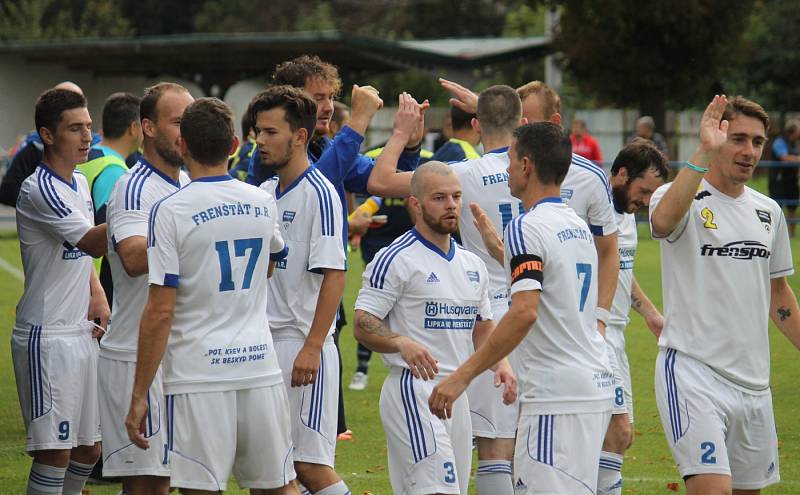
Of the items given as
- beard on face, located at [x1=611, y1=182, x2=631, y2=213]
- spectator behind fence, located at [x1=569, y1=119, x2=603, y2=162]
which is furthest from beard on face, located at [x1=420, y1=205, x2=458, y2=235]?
spectator behind fence, located at [x1=569, y1=119, x2=603, y2=162]

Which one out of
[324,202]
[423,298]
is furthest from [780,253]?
[324,202]

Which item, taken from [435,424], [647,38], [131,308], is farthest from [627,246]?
[647,38]

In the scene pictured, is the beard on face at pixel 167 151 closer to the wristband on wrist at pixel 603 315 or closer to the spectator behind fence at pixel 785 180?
the wristband on wrist at pixel 603 315

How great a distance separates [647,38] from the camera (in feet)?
117

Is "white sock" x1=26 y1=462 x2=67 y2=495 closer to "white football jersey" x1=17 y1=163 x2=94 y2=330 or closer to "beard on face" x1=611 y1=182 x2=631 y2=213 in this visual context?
"white football jersey" x1=17 y1=163 x2=94 y2=330

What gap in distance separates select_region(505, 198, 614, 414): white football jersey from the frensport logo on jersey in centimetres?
89

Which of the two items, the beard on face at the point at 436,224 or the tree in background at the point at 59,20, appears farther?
the tree in background at the point at 59,20

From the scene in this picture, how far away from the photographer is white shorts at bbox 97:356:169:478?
614 cm

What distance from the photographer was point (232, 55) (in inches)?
1220

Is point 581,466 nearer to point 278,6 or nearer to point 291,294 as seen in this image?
point 291,294

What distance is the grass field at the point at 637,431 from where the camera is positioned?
8.45 meters

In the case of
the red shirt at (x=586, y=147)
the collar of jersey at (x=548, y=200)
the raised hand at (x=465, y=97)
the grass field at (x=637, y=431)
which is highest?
the red shirt at (x=586, y=147)

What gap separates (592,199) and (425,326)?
1.45 meters

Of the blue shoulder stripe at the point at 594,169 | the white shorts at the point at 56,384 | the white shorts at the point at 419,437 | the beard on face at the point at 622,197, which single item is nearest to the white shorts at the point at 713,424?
the white shorts at the point at 419,437
